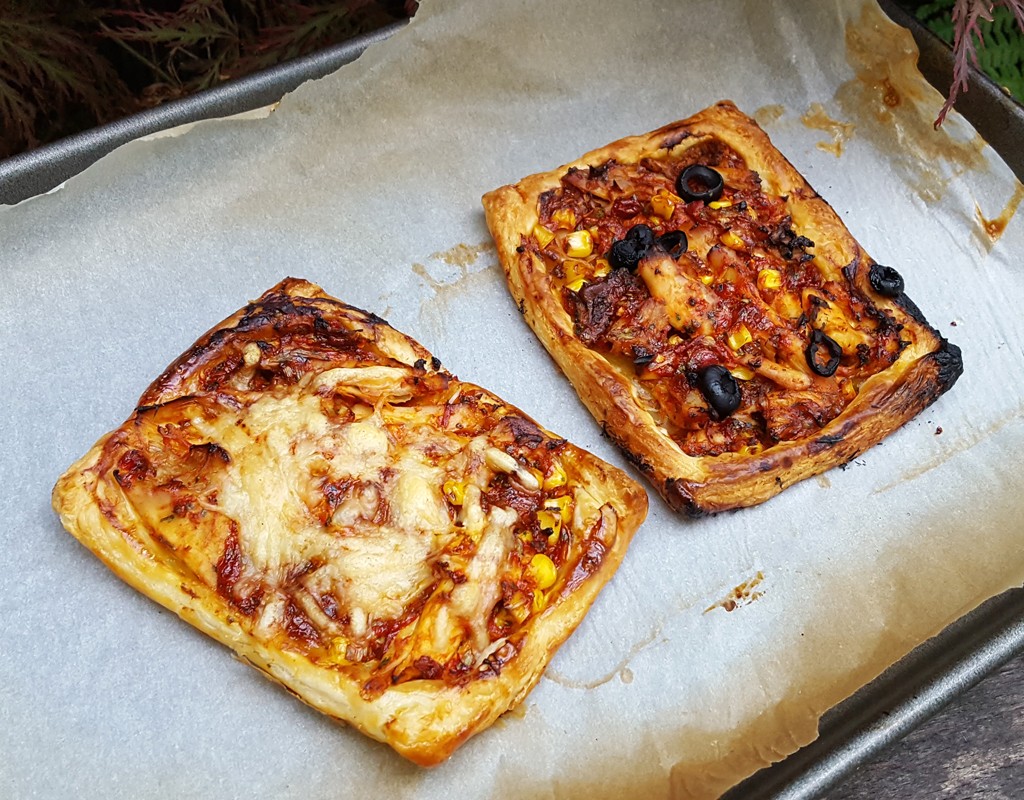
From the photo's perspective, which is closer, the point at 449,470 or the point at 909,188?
the point at 449,470

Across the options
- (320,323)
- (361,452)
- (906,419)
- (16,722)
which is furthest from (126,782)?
(906,419)

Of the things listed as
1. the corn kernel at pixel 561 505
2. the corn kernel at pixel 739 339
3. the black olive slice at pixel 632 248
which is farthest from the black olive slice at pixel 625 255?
the corn kernel at pixel 561 505

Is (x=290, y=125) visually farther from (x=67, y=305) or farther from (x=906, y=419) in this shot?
→ (x=906, y=419)

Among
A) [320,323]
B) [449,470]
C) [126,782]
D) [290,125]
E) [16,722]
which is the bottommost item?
[126,782]

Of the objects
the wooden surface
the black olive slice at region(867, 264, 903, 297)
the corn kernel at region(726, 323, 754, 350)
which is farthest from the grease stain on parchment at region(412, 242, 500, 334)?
the wooden surface

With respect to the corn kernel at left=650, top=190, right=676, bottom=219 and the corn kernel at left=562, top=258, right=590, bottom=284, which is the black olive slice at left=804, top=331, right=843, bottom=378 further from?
the corn kernel at left=562, top=258, right=590, bottom=284

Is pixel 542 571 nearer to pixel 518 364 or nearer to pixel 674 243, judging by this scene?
pixel 518 364
